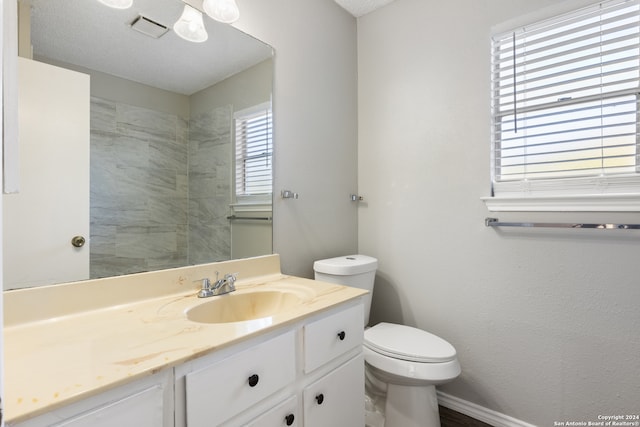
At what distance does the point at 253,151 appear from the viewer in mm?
1513

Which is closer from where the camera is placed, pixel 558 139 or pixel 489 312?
pixel 558 139

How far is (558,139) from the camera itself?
1472 mm

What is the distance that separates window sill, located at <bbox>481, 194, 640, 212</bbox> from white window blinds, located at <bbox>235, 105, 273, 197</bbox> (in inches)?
43.1

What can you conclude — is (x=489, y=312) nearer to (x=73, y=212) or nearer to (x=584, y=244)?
(x=584, y=244)

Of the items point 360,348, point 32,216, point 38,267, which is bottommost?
point 360,348

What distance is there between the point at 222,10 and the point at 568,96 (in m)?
1.56

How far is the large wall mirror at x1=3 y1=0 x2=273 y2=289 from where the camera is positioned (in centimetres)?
93

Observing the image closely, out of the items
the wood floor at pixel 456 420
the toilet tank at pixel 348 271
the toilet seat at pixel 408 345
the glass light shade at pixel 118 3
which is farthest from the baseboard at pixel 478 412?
the glass light shade at pixel 118 3

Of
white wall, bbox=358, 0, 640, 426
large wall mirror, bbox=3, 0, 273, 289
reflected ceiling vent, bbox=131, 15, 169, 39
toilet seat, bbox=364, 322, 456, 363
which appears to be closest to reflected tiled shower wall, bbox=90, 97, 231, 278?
large wall mirror, bbox=3, 0, 273, 289

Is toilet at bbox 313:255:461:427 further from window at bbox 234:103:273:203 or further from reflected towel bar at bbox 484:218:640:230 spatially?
reflected towel bar at bbox 484:218:640:230

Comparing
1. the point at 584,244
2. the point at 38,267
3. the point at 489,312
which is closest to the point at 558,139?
the point at 584,244

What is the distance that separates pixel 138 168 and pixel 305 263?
0.94 meters

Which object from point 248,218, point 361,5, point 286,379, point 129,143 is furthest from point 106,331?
point 361,5

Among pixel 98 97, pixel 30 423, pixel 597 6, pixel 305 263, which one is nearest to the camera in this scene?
pixel 30 423
